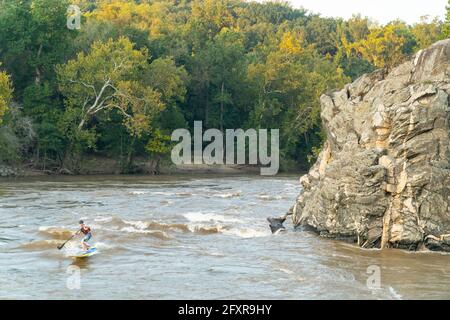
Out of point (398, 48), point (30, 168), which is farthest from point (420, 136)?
point (398, 48)

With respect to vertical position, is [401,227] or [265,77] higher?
[265,77]

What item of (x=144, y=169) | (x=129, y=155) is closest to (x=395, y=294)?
(x=129, y=155)

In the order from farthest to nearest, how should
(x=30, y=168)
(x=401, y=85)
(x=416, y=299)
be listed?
(x=30, y=168), (x=401, y=85), (x=416, y=299)

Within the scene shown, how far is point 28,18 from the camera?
7044 cm

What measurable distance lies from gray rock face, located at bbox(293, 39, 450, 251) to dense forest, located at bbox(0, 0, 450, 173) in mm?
31424

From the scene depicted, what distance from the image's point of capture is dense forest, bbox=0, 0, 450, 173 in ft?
227

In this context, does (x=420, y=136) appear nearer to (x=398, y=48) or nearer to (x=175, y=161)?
(x=175, y=161)

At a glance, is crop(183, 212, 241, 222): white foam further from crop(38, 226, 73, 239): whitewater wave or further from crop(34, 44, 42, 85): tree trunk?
crop(34, 44, 42, 85): tree trunk

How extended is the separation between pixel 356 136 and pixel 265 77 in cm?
5315

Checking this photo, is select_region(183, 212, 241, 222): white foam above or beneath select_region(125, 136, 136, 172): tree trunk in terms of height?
beneath

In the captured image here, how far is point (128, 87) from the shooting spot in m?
69.3

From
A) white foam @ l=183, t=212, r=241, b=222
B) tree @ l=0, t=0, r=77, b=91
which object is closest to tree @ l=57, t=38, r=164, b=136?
tree @ l=0, t=0, r=77, b=91

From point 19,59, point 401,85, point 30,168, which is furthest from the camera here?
point 19,59

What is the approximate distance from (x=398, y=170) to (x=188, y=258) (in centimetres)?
882
